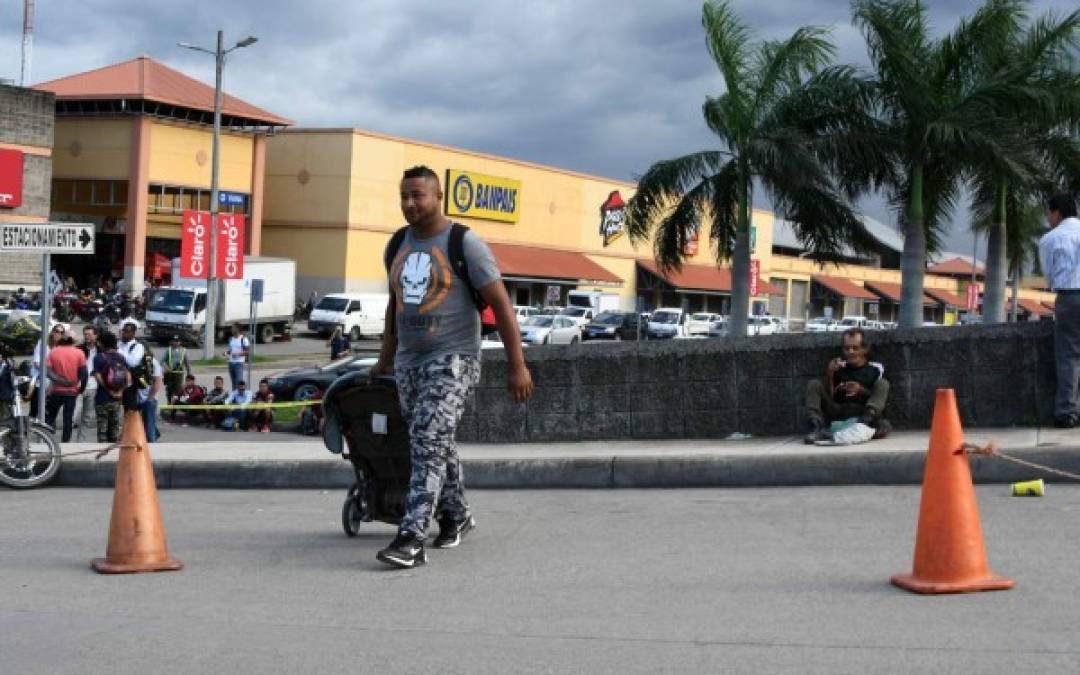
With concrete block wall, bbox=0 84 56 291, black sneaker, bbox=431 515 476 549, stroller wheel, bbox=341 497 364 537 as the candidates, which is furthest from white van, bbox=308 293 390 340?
black sneaker, bbox=431 515 476 549

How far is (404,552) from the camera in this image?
6496 mm

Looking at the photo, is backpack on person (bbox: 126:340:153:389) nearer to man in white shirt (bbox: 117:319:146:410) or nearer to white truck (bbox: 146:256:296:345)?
man in white shirt (bbox: 117:319:146:410)

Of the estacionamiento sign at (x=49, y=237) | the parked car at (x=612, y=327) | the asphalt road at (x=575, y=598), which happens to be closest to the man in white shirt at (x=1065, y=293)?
the asphalt road at (x=575, y=598)

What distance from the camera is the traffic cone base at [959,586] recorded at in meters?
5.59

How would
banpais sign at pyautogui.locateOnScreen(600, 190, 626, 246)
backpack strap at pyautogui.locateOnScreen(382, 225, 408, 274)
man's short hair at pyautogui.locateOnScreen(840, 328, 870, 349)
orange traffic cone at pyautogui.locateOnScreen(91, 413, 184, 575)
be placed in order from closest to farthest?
orange traffic cone at pyautogui.locateOnScreen(91, 413, 184, 575) → backpack strap at pyautogui.locateOnScreen(382, 225, 408, 274) → man's short hair at pyautogui.locateOnScreen(840, 328, 870, 349) → banpais sign at pyautogui.locateOnScreen(600, 190, 626, 246)

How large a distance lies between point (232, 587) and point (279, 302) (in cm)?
4574

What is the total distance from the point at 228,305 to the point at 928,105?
30.6 m

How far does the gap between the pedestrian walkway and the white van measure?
42.5 meters

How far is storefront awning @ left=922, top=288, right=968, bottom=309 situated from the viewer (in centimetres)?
9481

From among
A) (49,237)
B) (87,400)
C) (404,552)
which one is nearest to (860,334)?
(404,552)

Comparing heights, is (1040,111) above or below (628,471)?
above

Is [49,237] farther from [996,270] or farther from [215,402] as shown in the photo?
Result: [996,270]

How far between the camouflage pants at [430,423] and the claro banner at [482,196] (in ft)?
194

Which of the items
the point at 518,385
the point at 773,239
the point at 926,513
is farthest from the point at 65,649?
the point at 773,239
